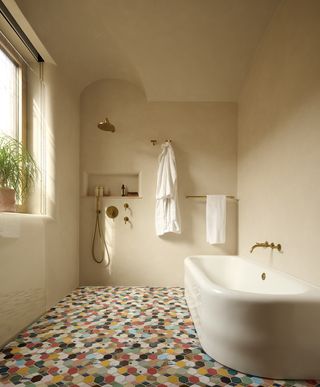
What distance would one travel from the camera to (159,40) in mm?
2697

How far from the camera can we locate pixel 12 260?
2033 mm

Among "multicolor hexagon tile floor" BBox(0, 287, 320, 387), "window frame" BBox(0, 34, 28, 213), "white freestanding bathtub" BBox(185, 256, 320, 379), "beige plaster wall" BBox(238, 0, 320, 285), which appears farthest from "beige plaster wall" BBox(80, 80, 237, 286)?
"white freestanding bathtub" BBox(185, 256, 320, 379)

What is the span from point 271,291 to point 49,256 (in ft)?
6.59

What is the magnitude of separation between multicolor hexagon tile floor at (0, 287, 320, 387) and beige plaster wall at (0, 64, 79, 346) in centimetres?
20

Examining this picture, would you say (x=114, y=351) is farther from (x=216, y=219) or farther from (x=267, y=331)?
(x=216, y=219)

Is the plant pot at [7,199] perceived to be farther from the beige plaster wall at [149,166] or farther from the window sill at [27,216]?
the beige plaster wall at [149,166]

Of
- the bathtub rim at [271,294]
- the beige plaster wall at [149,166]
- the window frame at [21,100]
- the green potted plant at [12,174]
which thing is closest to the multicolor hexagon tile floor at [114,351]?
the bathtub rim at [271,294]

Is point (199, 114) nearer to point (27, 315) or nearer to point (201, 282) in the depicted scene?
point (201, 282)

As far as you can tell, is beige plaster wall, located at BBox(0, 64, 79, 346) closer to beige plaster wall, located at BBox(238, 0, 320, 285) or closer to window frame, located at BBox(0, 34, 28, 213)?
window frame, located at BBox(0, 34, 28, 213)

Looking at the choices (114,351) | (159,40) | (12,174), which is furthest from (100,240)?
(159,40)

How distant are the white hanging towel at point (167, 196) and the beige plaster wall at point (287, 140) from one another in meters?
0.86

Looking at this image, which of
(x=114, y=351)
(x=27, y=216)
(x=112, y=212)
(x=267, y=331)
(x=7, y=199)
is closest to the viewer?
(x=267, y=331)

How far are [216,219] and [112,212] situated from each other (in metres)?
1.30

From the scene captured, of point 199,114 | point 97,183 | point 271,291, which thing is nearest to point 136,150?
point 97,183
